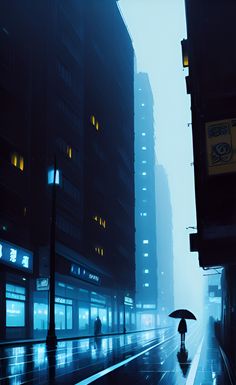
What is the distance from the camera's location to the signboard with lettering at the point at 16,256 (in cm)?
4353

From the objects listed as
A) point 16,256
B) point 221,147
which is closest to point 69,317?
point 16,256

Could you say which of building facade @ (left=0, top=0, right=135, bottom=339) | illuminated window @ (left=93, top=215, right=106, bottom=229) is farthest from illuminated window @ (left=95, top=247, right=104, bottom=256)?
illuminated window @ (left=93, top=215, right=106, bottom=229)

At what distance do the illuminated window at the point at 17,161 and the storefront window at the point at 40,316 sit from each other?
13.3 metres

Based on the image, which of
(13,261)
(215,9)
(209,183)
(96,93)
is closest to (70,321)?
(13,261)

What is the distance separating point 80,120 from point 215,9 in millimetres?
55475

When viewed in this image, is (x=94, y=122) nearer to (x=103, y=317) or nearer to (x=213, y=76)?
(x=103, y=317)

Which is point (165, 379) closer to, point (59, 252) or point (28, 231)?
point (28, 231)

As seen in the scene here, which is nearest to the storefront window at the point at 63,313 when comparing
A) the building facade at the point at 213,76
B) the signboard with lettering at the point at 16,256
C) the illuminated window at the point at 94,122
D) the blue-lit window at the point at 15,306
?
the blue-lit window at the point at 15,306

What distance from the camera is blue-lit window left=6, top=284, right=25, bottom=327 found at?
153 ft

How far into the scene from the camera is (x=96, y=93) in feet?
285

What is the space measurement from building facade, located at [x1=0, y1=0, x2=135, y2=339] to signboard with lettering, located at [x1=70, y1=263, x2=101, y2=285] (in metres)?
0.14

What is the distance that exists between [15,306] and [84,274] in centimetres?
2101

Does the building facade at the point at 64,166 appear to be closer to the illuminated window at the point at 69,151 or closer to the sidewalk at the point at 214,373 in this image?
the illuminated window at the point at 69,151

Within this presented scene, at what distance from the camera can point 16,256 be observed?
1818 inches
